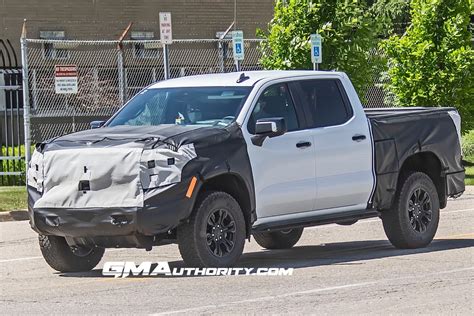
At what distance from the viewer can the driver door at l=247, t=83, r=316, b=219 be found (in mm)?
12109

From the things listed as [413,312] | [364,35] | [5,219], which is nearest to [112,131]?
[413,312]

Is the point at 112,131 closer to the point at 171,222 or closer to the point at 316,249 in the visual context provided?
the point at 171,222

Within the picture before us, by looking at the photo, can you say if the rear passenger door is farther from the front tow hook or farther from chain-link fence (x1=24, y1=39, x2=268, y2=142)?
chain-link fence (x1=24, y1=39, x2=268, y2=142)

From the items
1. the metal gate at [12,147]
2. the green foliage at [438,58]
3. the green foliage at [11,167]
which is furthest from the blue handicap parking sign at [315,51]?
the green foliage at [11,167]

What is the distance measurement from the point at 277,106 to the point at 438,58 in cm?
1486

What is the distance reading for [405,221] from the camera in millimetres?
13469

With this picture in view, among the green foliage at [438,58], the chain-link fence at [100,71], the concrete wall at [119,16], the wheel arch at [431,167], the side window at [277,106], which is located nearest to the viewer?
the side window at [277,106]

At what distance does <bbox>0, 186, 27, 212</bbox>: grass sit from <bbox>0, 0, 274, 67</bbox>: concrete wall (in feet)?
51.4

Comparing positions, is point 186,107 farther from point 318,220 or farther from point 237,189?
point 318,220

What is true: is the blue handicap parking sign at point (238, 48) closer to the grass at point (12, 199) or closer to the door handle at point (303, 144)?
the grass at point (12, 199)

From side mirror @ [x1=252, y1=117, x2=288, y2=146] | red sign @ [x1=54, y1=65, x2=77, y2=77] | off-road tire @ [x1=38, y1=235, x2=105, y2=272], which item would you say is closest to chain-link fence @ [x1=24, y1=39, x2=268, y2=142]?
red sign @ [x1=54, y1=65, x2=77, y2=77]

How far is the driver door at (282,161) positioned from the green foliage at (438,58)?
47.1ft

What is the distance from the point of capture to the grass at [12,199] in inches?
Result: 771

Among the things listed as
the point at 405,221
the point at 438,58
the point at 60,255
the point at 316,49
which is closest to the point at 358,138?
the point at 405,221
